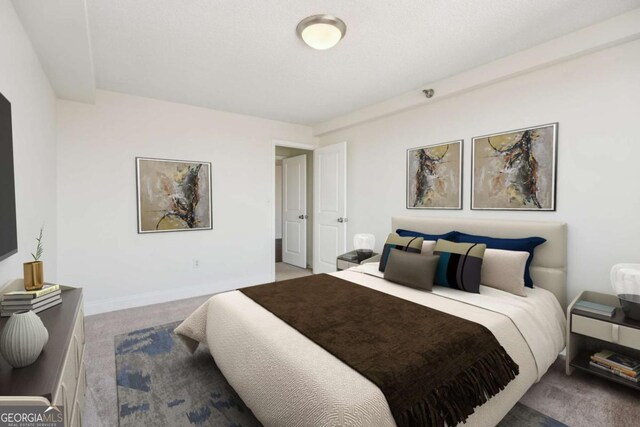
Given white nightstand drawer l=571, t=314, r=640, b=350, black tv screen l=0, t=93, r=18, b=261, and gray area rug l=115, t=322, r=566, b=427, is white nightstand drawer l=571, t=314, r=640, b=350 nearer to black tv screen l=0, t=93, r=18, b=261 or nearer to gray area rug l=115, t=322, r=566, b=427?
gray area rug l=115, t=322, r=566, b=427

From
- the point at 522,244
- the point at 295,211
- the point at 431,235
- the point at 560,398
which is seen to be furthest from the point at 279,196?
the point at 560,398

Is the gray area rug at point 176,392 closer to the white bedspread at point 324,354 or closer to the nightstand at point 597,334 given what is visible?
the white bedspread at point 324,354

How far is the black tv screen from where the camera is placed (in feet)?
4.80

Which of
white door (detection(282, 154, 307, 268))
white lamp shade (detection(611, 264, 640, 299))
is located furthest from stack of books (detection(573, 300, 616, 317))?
white door (detection(282, 154, 307, 268))

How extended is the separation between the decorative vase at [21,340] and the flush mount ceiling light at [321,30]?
87.2 inches

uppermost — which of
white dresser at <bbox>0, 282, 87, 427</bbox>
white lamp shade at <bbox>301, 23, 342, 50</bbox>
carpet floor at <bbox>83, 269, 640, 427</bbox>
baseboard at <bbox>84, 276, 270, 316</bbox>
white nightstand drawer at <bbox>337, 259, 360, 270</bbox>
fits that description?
white lamp shade at <bbox>301, 23, 342, 50</bbox>

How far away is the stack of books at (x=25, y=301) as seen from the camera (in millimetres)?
1465

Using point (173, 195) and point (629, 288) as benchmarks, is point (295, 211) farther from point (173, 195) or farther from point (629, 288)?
point (629, 288)

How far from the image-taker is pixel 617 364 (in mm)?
2014

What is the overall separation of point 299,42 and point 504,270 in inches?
96.4

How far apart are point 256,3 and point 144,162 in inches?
98.9

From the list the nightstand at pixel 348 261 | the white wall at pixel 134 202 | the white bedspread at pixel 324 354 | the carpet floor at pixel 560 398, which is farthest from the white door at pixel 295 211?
the carpet floor at pixel 560 398

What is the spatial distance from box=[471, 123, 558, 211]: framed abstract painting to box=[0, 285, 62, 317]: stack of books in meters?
3.43

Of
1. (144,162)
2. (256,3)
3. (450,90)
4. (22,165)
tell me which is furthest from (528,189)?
(144,162)
